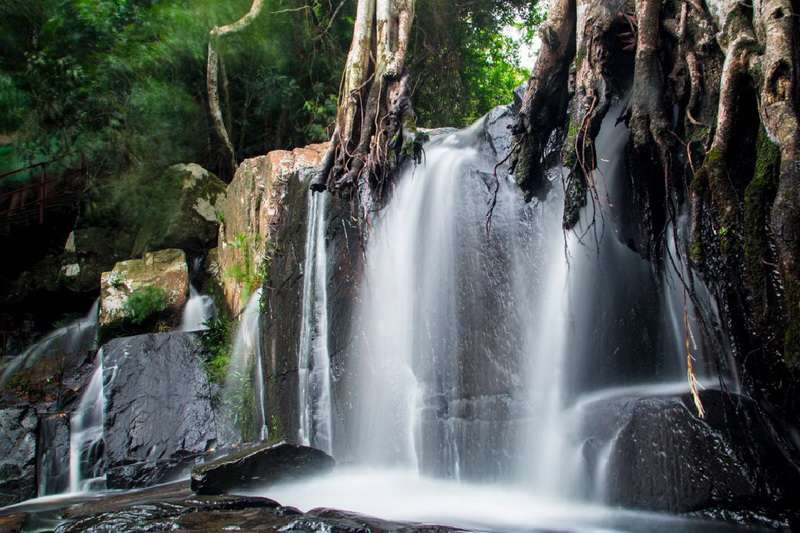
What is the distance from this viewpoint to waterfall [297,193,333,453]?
20.0 ft

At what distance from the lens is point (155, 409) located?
7355 millimetres

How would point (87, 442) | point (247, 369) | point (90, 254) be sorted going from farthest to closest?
point (90, 254), point (247, 369), point (87, 442)

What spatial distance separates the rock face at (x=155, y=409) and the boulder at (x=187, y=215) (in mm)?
2868

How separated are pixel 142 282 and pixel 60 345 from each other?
7.04 feet

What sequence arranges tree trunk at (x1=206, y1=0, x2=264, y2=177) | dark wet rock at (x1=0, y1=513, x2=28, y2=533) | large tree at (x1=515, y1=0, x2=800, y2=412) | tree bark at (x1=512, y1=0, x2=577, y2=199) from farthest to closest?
1. tree trunk at (x1=206, y1=0, x2=264, y2=177)
2. tree bark at (x1=512, y1=0, x2=577, y2=199)
3. dark wet rock at (x1=0, y1=513, x2=28, y2=533)
4. large tree at (x1=515, y1=0, x2=800, y2=412)

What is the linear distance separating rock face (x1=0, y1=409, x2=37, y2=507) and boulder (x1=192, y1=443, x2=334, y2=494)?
10.4 feet

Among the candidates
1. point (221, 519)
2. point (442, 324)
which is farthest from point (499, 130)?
point (221, 519)

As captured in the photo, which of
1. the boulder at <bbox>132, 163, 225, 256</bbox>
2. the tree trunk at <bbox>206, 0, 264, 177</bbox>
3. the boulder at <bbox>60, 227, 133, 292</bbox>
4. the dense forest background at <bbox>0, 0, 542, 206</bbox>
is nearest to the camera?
the boulder at <bbox>132, 163, 225, 256</bbox>

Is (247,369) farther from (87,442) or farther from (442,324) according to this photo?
(442,324)

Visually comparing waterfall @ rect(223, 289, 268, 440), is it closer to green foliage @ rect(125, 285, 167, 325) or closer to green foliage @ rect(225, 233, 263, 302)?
green foliage @ rect(225, 233, 263, 302)

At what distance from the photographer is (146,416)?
7.26m

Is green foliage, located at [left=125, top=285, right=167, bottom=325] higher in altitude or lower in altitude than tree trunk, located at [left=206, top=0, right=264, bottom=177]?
lower

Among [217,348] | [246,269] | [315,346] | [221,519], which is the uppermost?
[246,269]

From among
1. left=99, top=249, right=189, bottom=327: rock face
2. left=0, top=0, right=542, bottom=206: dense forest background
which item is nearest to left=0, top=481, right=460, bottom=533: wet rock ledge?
left=99, top=249, right=189, bottom=327: rock face
